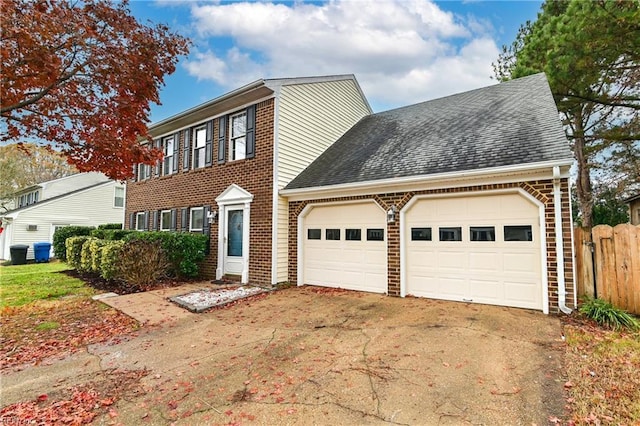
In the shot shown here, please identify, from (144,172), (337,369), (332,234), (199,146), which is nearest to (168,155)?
(199,146)

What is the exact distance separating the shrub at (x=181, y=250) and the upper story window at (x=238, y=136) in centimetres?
288

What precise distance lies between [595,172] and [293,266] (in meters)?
19.5

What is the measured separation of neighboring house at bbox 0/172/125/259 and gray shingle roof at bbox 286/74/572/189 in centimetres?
1981

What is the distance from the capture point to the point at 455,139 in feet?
25.8

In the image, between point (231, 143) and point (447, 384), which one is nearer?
point (447, 384)

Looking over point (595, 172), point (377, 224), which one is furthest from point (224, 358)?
point (595, 172)

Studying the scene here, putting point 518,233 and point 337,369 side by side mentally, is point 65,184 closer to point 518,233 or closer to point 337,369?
point 337,369

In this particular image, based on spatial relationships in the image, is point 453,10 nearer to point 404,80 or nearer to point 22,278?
point 404,80

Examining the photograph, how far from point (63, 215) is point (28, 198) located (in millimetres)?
7397

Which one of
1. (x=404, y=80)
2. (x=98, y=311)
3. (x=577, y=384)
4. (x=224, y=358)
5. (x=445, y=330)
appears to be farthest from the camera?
(x=404, y=80)

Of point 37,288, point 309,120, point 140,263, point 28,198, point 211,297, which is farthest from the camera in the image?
point 28,198

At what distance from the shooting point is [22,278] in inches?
446

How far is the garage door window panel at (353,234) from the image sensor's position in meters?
8.26

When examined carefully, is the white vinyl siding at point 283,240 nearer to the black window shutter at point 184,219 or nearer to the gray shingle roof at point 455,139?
the gray shingle roof at point 455,139
